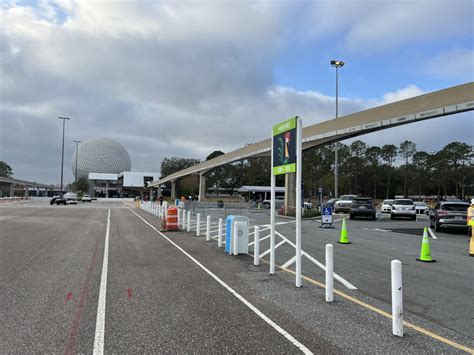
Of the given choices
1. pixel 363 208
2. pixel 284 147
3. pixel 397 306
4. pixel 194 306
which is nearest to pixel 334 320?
pixel 397 306

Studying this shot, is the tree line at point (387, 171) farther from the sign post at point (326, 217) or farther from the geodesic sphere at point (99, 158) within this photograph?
the sign post at point (326, 217)

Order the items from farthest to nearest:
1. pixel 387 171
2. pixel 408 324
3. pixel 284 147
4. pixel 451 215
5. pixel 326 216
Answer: pixel 387 171 → pixel 326 216 → pixel 451 215 → pixel 284 147 → pixel 408 324

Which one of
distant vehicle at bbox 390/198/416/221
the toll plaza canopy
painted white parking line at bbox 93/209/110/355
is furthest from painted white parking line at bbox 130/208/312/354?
distant vehicle at bbox 390/198/416/221

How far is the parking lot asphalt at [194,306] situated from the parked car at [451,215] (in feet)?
25.6

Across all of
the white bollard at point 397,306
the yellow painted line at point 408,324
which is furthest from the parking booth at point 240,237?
the white bollard at point 397,306

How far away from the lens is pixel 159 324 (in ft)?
16.3

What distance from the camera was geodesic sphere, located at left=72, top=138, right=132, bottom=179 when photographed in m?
141

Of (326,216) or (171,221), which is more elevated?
(326,216)

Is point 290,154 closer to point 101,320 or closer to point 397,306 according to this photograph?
point 397,306

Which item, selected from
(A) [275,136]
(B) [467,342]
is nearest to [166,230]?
(A) [275,136]

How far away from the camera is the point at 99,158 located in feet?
463

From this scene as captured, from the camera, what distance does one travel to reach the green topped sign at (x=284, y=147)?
295 inches

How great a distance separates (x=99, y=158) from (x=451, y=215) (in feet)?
453

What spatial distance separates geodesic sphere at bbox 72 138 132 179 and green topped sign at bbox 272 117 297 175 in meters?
142
